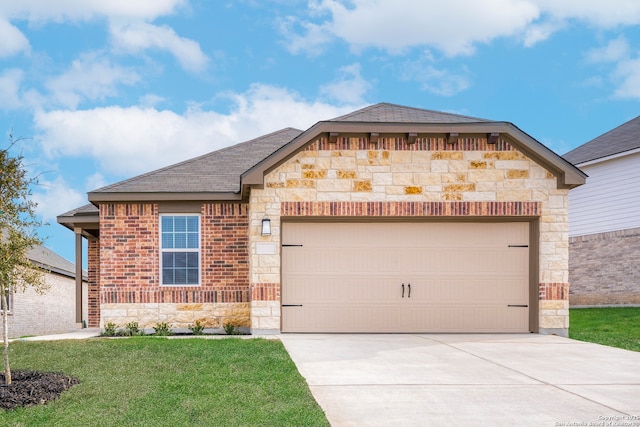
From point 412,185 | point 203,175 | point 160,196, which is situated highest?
point 203,175

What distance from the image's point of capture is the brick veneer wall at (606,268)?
24375mm

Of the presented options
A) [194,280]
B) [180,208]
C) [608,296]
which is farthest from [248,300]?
[608,296]

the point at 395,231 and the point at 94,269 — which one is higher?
the point at 395,231

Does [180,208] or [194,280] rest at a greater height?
[180,208]

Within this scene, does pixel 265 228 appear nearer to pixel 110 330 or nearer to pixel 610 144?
pixel 110 330

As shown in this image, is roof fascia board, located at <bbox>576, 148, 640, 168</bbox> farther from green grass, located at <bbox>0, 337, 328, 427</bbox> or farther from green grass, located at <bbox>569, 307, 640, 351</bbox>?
green grass, located at <bbox>0, 337, 328, 427</bbox>

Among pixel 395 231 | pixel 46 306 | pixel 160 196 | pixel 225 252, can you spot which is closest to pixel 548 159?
pixel 395 231

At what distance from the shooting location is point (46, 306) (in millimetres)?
28438

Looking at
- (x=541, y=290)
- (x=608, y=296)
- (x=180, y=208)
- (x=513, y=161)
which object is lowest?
(x=608, y=296)

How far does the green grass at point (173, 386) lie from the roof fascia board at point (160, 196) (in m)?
3.90

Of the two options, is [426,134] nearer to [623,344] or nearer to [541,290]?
[541,290]

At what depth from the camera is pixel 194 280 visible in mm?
15023

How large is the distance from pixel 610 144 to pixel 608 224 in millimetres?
3254

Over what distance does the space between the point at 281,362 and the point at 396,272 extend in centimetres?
509
